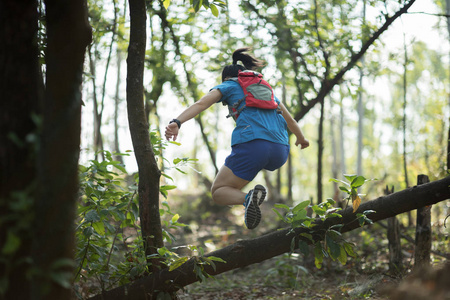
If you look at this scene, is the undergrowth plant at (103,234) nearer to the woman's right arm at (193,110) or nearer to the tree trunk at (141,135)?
the tree trunk at (141,135)

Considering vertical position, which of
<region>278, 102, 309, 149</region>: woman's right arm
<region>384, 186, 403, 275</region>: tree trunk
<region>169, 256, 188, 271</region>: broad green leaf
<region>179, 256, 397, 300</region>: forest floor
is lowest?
<region>179, 256, 397, 300</region>: forest floor

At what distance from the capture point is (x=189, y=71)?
7602mm

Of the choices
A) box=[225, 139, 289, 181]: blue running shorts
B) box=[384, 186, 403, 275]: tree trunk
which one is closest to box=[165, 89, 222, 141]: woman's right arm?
box=[225, 139, 289, 181]: blue running shorts

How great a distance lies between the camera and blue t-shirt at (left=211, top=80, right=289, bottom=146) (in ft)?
12.7

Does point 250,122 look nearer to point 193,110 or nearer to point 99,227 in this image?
point 193,110

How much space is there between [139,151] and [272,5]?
3.97m

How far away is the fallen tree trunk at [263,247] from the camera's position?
3539 millimetres

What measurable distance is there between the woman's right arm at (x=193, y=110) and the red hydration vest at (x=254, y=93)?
0.22 metres

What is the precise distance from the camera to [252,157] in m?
3.86

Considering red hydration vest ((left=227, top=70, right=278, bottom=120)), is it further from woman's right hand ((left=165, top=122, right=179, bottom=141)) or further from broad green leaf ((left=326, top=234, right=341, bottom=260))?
broad green leaf ((left=326, top=234, right=341, bottom=260))

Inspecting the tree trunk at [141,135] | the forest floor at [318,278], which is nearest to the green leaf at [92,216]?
the tree trunk at [141,135]

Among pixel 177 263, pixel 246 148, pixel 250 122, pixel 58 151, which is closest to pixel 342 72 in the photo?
pixel 250 122

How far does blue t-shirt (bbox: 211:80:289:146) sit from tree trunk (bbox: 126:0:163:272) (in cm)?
79

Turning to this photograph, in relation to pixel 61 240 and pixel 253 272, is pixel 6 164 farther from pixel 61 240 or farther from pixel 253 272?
pixel 253 272
